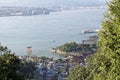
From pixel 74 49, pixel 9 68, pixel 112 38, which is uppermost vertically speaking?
pixel 112 38

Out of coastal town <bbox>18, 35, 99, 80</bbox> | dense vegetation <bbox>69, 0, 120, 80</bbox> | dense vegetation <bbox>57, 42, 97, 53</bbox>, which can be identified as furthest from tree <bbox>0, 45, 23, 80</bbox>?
dense vegetation <bbox>57, 42, 97, 53</bbox>

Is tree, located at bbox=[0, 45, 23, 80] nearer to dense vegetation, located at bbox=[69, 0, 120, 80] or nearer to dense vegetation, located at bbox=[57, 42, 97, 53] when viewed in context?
dense vegetation, located at bbox=[69, 0, 120, 80]

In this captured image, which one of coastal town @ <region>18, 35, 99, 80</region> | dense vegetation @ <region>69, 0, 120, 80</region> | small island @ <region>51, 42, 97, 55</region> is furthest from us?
small island @ <region>51, 42, 97, 55</region>

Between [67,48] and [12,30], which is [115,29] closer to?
[67,48]

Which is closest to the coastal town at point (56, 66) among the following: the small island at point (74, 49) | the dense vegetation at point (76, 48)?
the small island at point (74, 49)

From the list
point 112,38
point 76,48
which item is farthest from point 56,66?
point 112,38

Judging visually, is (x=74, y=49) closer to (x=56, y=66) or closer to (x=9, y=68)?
(x=56, y=66)

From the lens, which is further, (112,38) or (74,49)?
(74,49)

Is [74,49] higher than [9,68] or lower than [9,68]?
lower

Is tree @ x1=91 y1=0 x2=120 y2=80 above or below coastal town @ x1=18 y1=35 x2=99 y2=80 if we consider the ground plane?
above

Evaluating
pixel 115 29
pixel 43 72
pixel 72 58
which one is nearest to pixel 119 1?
pixel 115 29

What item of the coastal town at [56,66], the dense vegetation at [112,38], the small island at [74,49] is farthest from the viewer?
the small island at [74,49]

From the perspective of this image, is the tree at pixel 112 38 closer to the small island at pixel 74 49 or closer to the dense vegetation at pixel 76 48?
the small island at pixel 74 49

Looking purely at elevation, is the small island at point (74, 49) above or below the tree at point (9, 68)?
below
